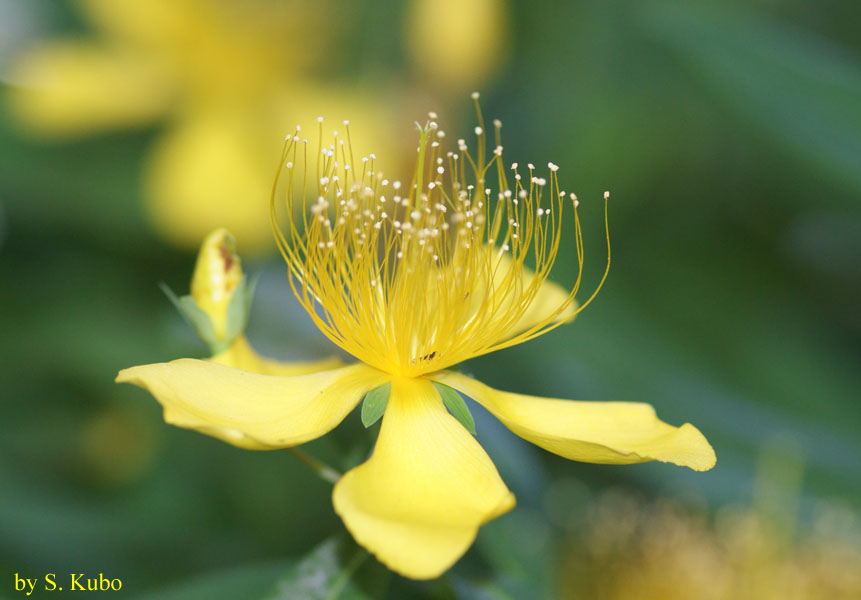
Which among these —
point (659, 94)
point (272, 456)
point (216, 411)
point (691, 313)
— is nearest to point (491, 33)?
point (659, 94)

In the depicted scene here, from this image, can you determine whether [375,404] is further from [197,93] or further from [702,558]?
[197,93]

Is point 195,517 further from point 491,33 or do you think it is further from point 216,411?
point 491,33

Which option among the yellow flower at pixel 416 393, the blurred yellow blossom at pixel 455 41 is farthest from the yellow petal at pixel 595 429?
the blurred yellow blossom at pixel 455 41

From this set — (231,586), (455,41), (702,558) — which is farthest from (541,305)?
(455,41)

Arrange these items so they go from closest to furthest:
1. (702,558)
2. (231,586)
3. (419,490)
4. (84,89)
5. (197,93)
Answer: (419,490), (231,586), (702,558), (84,89), (197,93)

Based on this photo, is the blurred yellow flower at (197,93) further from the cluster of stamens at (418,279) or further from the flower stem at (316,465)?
the flower stem at (316,465)

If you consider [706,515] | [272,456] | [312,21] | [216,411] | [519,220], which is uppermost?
[312,21]

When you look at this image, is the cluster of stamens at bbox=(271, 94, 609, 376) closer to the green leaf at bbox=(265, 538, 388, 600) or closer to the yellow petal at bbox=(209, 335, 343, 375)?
the yellow petal at bbox=(209, 335, 343, 375)
